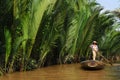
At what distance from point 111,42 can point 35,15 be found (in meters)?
10.6

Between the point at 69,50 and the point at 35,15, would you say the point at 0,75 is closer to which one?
the point at 35,15

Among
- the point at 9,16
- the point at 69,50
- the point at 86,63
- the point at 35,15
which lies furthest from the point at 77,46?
the point at 9,16

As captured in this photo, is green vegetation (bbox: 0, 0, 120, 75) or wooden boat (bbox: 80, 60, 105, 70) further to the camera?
wooden boat (bbox: 80, 60, 105, 70)

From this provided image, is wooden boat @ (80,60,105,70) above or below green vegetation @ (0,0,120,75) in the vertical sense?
below

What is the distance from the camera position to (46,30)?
611 inches

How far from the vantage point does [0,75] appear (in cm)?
1228

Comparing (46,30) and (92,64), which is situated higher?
(46,30)

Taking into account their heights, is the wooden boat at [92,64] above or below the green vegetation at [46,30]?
below

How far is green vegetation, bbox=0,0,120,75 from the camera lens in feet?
43.7

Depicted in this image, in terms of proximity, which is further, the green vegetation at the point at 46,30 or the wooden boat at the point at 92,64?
the wooden boat at the point at 92,64

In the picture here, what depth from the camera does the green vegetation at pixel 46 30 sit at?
13305mm

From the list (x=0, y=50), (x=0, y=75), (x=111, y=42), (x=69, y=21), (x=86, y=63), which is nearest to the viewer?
(x=0, y=75)

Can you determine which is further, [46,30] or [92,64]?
[92,64]

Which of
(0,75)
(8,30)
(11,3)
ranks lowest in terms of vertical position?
(0,75)
